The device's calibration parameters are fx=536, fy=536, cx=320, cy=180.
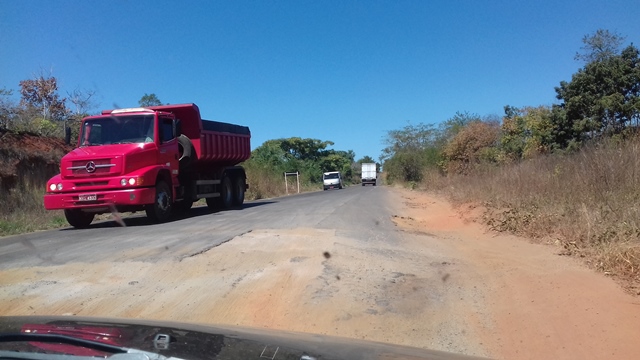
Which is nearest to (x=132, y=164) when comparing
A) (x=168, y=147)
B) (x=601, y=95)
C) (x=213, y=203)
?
(x=168, y=147)

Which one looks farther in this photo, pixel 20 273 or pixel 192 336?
pixel 20 273

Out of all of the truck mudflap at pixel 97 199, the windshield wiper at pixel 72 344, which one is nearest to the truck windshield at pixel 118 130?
the truck mudflap at pixel 97 199

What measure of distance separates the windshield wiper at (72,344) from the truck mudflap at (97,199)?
33.5 feet

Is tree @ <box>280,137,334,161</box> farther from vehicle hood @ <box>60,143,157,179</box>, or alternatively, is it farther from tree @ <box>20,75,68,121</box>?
vehicle hood @ <box>60,143,157,179</box>

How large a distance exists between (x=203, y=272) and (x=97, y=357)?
4.65m

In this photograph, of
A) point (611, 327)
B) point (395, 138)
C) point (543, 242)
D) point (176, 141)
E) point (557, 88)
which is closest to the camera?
point (611, 327)

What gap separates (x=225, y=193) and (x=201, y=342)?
1611 centimetres

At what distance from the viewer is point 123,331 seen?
2807mm

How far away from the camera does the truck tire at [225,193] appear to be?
60.0 ft

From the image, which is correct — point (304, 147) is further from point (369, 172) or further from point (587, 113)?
point (587, 113)

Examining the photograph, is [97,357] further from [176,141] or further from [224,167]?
[224,167]

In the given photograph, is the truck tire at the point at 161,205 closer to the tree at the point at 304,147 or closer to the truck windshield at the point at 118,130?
the truck windshield at the point at 118,130

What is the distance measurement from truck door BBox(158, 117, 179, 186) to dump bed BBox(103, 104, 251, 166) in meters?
1.32

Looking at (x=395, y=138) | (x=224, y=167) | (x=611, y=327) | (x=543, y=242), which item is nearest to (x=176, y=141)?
(x=224, y=167)
